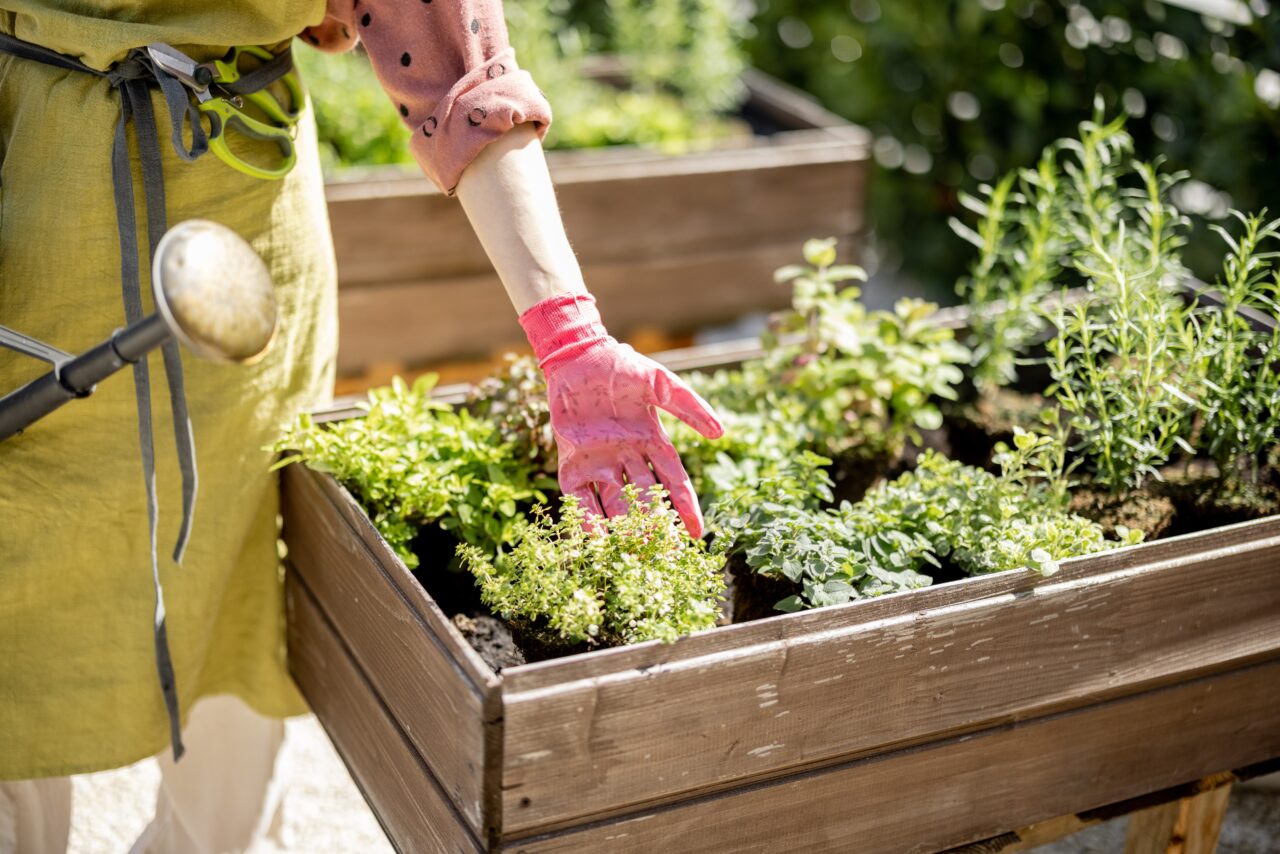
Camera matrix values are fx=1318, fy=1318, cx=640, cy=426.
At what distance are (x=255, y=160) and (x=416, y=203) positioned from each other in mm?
1419

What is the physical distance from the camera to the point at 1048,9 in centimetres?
349

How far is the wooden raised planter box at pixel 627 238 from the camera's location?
9.70ft

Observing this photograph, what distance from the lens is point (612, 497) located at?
149 centimetres

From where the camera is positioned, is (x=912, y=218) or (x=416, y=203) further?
(x=912, y=218)

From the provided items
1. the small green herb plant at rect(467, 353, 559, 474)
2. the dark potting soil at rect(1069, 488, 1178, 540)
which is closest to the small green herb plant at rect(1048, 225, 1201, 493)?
the dark potting soil at rect(1069, 488, 1178, 540)

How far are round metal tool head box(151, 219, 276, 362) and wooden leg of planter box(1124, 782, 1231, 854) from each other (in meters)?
1.29

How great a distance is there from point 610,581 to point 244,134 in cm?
65

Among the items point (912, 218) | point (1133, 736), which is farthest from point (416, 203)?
point (1133, 736)

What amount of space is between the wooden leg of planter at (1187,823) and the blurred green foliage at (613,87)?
2.08 meters

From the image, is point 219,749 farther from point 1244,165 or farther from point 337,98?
point 1244,165

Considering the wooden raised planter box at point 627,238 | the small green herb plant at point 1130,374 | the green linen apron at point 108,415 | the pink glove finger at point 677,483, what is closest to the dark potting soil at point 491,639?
the pink glove finger at point 677,483

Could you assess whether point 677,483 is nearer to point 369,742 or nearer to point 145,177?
point 369,742

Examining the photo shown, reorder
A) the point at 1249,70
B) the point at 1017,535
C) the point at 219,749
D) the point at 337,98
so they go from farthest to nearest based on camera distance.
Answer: the point at 337,98, the point at 1249,70, the point at 219,749, the point at 1017,535

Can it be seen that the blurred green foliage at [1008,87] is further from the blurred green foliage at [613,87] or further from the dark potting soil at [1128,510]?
the dark potting soil at [1128,510]
